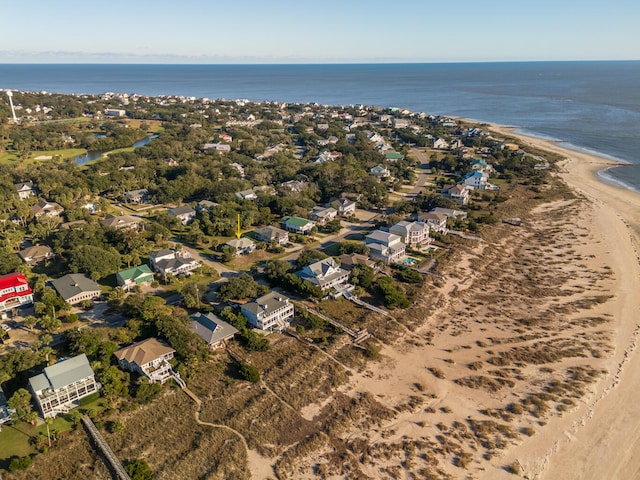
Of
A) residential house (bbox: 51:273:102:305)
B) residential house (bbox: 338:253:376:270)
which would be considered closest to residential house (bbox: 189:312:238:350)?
residential house (bbox: 51:273:102:305)

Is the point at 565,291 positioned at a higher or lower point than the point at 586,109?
lower

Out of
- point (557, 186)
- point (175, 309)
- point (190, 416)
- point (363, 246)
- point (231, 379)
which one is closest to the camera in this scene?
point (190, 416)

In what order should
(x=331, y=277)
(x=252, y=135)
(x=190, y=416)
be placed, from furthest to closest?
(x=252, y=135) → (x=331, y=277) → (x=190, y=416)

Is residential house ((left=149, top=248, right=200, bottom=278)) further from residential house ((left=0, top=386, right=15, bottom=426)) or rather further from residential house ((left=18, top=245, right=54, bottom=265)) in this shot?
residential house ((left=0, top=386, right=15, bottom=426))

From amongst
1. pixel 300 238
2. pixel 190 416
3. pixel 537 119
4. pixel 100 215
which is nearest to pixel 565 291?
pixel 300 238

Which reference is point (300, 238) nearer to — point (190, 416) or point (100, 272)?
point (100, 272)

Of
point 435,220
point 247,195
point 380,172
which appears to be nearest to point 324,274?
point 435,220
